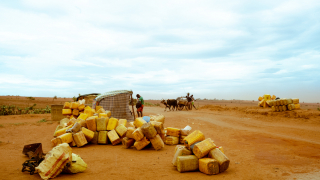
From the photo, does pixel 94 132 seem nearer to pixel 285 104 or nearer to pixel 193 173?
pixel 193 173

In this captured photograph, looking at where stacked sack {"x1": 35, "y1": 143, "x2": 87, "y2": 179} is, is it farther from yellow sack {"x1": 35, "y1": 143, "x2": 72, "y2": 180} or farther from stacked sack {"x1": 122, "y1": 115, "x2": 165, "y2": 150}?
stacked sack {"x1": 122, "y1": 115, "x2": 165, "y2": 150}

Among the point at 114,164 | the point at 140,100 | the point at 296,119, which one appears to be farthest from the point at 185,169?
the point at 296,119

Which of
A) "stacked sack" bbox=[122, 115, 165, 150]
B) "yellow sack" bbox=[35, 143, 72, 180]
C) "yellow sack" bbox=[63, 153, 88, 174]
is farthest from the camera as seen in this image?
"stacked sack" bbox=[122, 115, 165, 150]

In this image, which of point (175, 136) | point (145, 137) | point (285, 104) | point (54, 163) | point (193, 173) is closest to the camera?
point (54, 163)

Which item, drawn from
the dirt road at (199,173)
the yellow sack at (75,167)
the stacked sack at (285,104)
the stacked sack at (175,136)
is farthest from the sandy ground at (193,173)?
the stacked sack at (285,104)

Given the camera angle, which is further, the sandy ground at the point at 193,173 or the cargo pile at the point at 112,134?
the cargo pile at the point at 112,134

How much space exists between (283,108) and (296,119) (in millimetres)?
2539

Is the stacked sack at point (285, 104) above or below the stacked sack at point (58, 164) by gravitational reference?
above

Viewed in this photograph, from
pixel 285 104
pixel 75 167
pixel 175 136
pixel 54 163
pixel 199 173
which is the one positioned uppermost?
pixel 285 104

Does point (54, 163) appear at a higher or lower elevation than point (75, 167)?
higher

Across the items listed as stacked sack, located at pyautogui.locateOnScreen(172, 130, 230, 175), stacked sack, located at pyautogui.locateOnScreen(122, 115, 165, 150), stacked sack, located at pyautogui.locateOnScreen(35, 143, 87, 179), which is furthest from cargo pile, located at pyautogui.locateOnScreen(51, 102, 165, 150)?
stacked sack, located at pyautogui.locateOnScreen(35, 143, 87, 179)

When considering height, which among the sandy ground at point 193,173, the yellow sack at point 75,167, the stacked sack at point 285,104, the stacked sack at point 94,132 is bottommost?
the sandy ground at point 193,173

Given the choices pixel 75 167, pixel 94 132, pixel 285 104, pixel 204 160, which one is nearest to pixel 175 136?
pixel 94 132

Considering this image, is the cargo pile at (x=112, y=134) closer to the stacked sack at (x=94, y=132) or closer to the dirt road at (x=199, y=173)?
the stacked sack at (x=94, y=132)
